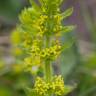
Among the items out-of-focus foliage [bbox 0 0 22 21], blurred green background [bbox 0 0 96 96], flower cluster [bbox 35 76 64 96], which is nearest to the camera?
flower cluster [bbox 35 76 64 96]

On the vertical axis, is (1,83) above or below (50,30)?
above

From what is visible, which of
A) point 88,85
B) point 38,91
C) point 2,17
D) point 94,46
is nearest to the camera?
point 38,91

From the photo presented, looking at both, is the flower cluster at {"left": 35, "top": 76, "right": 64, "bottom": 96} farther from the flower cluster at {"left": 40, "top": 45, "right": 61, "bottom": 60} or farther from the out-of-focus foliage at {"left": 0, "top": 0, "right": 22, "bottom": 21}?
the out-of-focus foliage at {"left": 0, "top": 0, "right": 22, "bottom": 21}

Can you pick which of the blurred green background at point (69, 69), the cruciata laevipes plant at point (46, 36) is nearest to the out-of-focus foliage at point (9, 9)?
the blurred green background at point (69, 69)

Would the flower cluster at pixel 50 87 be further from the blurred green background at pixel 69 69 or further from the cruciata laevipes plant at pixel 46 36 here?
the blurred green background at pixel 69 69

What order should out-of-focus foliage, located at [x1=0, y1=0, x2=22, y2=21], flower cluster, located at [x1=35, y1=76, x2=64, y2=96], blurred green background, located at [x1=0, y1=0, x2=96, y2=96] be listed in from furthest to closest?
out-of-focus foliage, located at [x1=0, y1=0, x2=22, y2=21] < blurred green background, located at [x1=0, y1=0, x2=96, y2=96] < flower cluster, located at [x1=35, y1=76, x2=64, y2=96]

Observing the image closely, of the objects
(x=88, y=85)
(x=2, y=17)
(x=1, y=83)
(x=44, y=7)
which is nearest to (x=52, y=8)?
(x=44, y=7)

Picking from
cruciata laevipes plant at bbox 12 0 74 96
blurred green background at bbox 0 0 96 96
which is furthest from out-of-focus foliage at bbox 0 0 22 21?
cruciata laevipes plant at bbox 12 0 74 96

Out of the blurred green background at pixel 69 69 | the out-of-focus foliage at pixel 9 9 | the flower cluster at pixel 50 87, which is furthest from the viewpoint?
the out-of-focus foliage at pixel 9 9

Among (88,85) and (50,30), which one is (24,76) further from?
(50,30)
